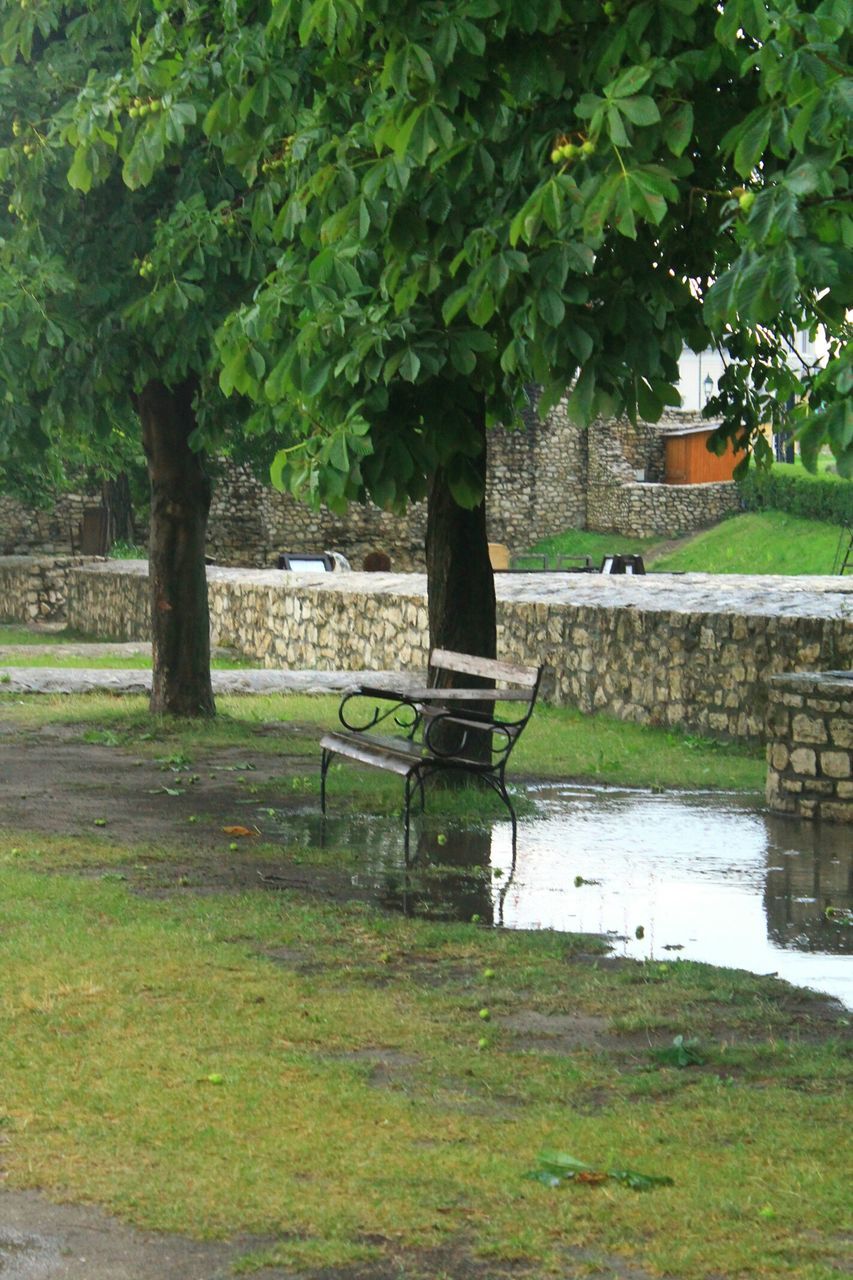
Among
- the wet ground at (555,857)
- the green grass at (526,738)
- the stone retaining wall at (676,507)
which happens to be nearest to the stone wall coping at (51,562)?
the green grass at (526,738)

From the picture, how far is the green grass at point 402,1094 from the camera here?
4.12m

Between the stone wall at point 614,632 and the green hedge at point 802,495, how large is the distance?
759 inches

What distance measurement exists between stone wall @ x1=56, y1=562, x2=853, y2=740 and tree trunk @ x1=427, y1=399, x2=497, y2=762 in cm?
331

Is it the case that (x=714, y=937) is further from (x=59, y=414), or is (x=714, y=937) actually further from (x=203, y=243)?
(x=59, y=414)

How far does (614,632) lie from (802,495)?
27.3 meters

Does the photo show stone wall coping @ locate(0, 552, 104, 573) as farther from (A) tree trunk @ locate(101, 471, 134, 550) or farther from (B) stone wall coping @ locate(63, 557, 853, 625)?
(A) tree trunk @ locate(101, 471, 134, 550)

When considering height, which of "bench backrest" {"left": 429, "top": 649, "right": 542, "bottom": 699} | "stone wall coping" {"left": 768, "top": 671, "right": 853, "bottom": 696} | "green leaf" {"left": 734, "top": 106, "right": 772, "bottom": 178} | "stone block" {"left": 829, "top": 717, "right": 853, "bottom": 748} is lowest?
"stone block" {"left": 829, "top": 717, "right": 853, "bottom": 748}

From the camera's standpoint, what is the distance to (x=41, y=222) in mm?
12453

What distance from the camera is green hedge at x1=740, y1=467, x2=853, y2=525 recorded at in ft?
130

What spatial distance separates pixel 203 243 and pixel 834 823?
5446 mm

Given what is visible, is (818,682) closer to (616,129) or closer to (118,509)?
(616,129)

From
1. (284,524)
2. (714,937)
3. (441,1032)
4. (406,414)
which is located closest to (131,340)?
(406,414)

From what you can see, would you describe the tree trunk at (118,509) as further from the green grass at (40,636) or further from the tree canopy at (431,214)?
the tree canopy at (431,214)

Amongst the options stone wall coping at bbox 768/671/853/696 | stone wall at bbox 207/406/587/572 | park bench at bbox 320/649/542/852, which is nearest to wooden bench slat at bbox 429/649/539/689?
park bench at bbox 320/649/542/852
